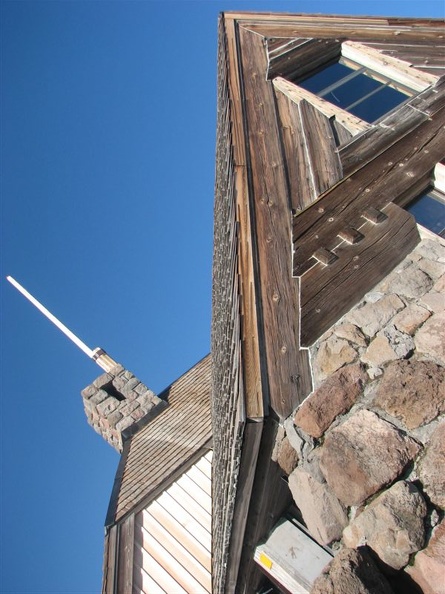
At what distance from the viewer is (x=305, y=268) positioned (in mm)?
3629

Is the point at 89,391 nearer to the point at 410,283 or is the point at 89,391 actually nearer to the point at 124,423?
the point at 124,423

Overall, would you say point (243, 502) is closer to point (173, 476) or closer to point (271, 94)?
point (271, 94)

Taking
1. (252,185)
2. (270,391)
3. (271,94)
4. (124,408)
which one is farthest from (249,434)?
(124,408)

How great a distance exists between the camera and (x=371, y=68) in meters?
6.04

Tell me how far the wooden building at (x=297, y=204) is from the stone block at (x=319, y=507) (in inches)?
12.8

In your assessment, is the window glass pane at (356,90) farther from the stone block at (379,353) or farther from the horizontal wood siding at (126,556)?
the horizontal wood siding at (126,556)

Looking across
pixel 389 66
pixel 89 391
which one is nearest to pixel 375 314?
pixel 389 66

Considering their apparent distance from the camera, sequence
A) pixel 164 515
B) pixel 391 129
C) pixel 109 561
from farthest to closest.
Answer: pixel 164 515 → pixel 109 561 → pixel 391 129

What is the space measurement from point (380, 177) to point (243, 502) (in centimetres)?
244

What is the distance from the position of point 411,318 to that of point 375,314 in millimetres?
227

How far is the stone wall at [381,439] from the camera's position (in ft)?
7.57

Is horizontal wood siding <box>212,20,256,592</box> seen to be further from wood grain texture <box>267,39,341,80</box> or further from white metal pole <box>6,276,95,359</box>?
white metal pole <box>6,276,95,359</box>

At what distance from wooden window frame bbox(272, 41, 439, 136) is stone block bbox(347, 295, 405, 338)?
216cm

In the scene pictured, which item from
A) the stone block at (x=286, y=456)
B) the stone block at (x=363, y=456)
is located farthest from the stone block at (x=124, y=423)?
the stone block at (x=363, y=456)
